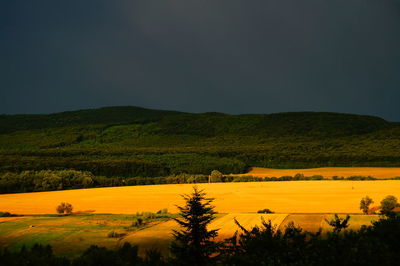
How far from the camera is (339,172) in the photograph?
54.6 meters

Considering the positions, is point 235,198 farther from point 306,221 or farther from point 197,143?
point 197,143

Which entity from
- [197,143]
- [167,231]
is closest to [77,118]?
[197,143]

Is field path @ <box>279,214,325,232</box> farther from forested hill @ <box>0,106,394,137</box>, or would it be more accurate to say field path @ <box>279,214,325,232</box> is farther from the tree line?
forested hill @ <box>0,106,394,137</box>

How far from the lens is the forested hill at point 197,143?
60625mm

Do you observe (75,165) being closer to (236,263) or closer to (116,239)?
(116,239)

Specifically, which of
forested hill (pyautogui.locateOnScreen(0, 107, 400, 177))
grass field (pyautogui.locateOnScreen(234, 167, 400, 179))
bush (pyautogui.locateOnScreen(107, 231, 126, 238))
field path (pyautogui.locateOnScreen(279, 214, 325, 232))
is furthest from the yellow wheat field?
forested hill (pyautogui.locateOnScreen(0, 107, 400, 177))

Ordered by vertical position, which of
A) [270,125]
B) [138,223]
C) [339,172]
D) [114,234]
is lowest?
[114,234]

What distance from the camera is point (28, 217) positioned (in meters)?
25.7

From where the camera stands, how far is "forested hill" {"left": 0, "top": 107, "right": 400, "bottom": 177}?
60.6 metres

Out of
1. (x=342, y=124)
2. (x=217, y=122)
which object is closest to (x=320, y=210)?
(x=342, y=124)

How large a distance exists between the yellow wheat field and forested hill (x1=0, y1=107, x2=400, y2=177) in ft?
56.8

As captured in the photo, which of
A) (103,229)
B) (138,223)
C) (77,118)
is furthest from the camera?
(77,118)

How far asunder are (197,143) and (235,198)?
67.0 m

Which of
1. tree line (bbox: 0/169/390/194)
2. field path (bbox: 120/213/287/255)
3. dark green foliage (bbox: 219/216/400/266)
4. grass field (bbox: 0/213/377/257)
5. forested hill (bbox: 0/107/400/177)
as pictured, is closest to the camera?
dark green foliage (bbox: 219/216/400/266)
